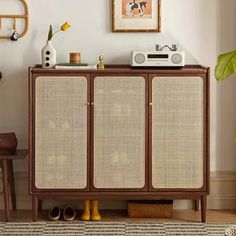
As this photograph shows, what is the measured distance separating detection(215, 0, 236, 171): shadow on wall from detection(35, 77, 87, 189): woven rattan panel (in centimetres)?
107

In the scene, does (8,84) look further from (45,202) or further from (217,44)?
(217,44)

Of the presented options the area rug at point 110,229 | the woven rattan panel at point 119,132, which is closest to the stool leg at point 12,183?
the area rug at point 110,229

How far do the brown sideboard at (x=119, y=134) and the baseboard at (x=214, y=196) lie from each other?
368 millimetres

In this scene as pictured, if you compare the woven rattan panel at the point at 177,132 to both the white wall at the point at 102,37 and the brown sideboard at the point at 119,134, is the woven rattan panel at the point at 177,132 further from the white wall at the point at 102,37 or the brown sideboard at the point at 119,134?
the white wall at the point at 102,37

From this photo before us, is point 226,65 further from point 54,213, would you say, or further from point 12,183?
point 12,183

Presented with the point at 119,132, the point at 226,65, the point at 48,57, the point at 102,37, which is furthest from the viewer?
the point at 102,37

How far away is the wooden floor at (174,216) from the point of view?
4688 millimetres

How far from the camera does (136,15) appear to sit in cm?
486

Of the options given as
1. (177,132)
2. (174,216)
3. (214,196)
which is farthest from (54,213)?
(214,196)

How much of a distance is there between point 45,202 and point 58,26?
1.30 m

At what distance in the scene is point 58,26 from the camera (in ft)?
16.0

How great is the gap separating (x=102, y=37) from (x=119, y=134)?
2.59ft

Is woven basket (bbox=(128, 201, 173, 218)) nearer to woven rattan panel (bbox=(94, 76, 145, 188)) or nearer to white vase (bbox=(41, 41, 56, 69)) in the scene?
woven rattan panel (bbox=(94, 76, 145, 188))

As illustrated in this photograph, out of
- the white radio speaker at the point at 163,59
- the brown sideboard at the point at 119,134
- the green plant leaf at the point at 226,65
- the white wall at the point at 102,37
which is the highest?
the white wall at the point at 102,37
